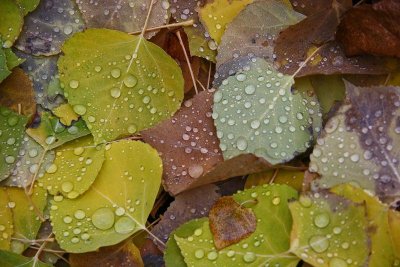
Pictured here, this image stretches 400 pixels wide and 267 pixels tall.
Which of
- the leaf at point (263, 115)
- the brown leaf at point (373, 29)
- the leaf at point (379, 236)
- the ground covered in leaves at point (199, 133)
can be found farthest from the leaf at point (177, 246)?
the brown leaf at point (373, 29)

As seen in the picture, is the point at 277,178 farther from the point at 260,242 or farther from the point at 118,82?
the point at 118,82

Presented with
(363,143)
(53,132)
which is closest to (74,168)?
(53,132)

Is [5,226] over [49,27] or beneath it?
beneath

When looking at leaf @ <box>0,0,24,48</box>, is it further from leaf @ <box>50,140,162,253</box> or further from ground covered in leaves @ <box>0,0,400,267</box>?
leaf @ <box>50,140,162,253</box>

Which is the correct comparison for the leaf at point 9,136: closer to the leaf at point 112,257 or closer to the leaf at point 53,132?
the leaf at point 53,132

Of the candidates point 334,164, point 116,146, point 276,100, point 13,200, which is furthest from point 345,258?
point 13,200

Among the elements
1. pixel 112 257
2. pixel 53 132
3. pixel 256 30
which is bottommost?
pixel 112 257

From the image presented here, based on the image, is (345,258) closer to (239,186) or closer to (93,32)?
(239,186)

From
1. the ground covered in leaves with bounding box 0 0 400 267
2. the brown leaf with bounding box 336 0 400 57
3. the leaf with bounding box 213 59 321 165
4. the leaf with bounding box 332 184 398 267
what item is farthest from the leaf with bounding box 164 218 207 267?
the brown leaf with bounding box 336 0 400 57
